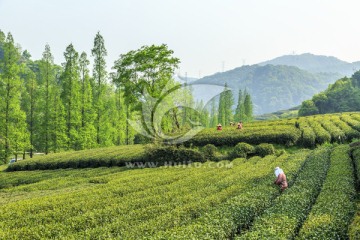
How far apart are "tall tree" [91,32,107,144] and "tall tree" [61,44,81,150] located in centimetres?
316

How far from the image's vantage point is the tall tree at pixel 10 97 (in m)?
32.5

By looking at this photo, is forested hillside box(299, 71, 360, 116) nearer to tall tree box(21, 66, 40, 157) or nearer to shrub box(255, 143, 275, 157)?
shrub box(255, 143, 275, 157)

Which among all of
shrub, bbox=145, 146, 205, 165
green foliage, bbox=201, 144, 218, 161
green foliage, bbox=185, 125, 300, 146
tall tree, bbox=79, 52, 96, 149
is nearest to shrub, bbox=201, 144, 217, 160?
green foliage, bbox=201, 144, 218, 161

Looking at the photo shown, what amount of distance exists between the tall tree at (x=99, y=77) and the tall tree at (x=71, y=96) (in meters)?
3.16

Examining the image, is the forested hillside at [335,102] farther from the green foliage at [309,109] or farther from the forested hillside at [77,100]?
the forested hillside at [77,100]

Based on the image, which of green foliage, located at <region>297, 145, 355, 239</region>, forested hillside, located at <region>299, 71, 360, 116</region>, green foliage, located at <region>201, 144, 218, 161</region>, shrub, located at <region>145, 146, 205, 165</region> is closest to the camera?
green foliage, located at <region>297, 145, 355, 239</region>

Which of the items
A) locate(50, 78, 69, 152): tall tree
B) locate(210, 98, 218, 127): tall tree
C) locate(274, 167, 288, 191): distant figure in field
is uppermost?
locate(210, 98, 218, 127): tall tree

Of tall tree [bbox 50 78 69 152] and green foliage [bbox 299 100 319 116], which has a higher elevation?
green foliage [bbox 299 100 319 116]

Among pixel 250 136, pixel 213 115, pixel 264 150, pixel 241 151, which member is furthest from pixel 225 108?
pixel 241 151

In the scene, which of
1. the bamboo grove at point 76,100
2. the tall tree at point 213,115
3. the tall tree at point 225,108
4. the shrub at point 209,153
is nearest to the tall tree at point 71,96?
the bamboo grove at point 76,100

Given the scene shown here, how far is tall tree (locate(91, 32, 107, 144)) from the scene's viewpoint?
1724 inches

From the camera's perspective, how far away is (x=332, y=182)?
528 inches

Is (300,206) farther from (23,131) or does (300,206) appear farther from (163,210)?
(23,131)

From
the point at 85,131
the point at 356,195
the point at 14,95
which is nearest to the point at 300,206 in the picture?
the point at 356,195
